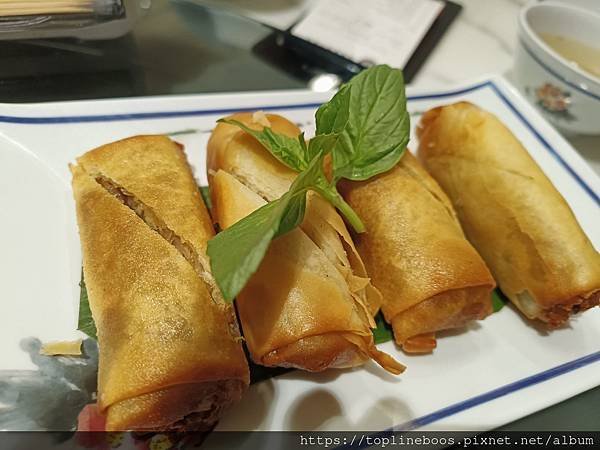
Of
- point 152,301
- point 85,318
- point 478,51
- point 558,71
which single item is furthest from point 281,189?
point 478,51

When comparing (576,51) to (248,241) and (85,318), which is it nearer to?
(248,241)

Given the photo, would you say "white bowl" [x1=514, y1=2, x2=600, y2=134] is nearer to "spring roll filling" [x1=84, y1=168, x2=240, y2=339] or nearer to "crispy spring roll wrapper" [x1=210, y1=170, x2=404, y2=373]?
"crispy spring roll wrapper" [x1=210, y1=170, x2=404, y2=373]

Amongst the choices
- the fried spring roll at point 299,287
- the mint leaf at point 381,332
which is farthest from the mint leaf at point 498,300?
the fried spring roll at point 299,287

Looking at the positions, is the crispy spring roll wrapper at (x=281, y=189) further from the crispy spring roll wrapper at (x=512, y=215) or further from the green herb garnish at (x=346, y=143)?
the crispy spring roll wrapper at (x=512, y=215)

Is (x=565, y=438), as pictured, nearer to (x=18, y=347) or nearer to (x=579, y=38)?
(x=18, y=347)

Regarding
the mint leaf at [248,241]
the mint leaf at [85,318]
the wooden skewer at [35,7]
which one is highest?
the mint leaf at [248,241]

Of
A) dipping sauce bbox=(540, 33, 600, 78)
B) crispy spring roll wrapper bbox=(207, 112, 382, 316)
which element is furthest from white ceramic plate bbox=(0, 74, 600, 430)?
dipping sauce bbox=(540, 33, 600, 78)
